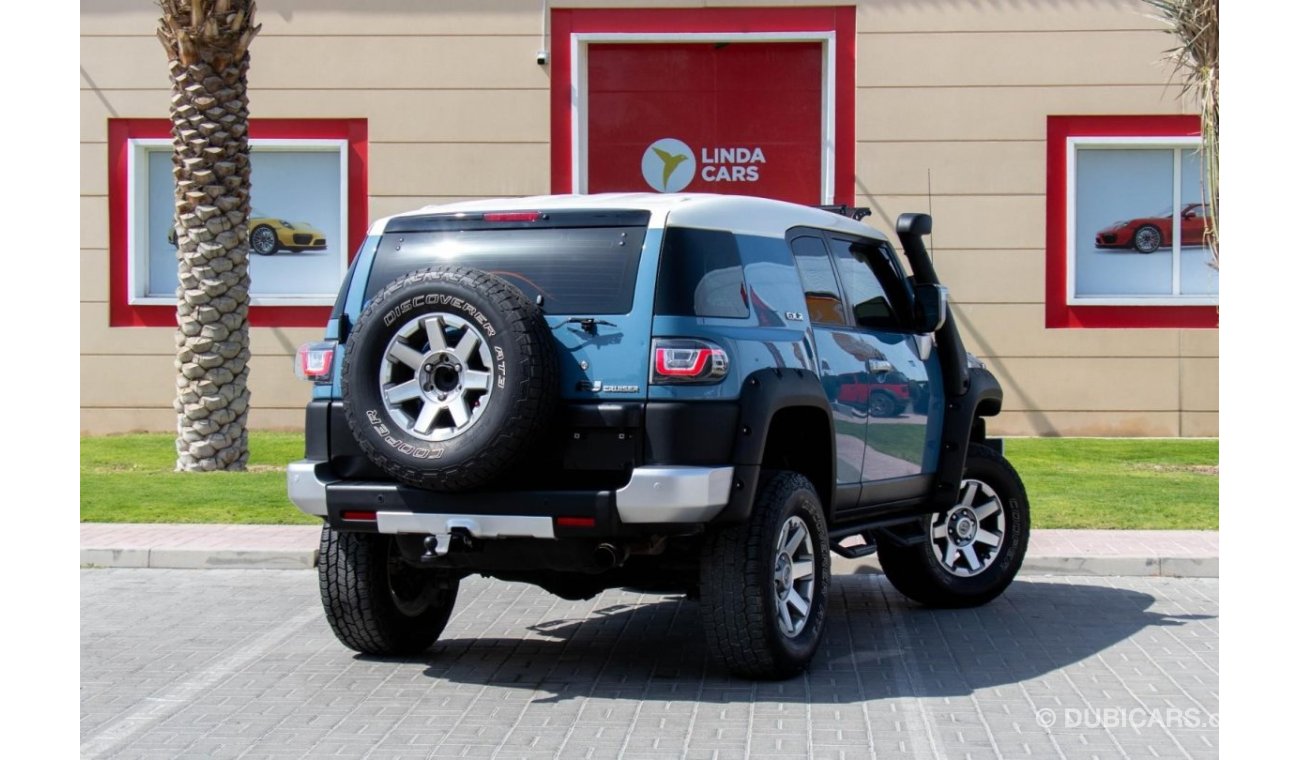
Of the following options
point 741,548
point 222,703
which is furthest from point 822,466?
point 222,703

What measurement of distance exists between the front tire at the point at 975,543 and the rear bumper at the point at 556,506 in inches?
112

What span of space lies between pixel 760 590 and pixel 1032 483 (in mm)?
7967

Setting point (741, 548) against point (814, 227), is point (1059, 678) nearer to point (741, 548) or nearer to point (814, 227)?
point (741, 548)

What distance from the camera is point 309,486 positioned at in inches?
285

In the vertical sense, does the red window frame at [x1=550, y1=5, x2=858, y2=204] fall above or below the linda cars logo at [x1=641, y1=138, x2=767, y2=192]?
above

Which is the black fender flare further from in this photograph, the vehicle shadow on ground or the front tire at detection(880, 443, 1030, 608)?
the front tire at detection(880, 443, 1030, 608)

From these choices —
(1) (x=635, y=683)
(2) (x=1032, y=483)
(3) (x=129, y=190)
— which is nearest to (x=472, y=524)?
(1) (x=635, y=683)

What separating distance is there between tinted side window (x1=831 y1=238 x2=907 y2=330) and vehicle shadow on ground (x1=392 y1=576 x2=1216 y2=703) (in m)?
1.63

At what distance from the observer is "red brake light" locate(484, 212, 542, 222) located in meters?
7.25

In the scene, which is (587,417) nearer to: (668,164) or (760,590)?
(760,590)

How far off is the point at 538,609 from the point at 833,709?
→ 2.93 metres

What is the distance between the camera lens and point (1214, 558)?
1039 centimetres

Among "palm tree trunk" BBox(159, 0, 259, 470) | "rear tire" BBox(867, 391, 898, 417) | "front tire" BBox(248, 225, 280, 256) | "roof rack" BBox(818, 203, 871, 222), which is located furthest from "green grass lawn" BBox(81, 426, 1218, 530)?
"front tire" BBox(248, 225, 280, 256)

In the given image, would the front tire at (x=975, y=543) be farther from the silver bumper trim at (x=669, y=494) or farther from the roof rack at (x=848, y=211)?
the silver bumper trim at (x=669, y=494)
